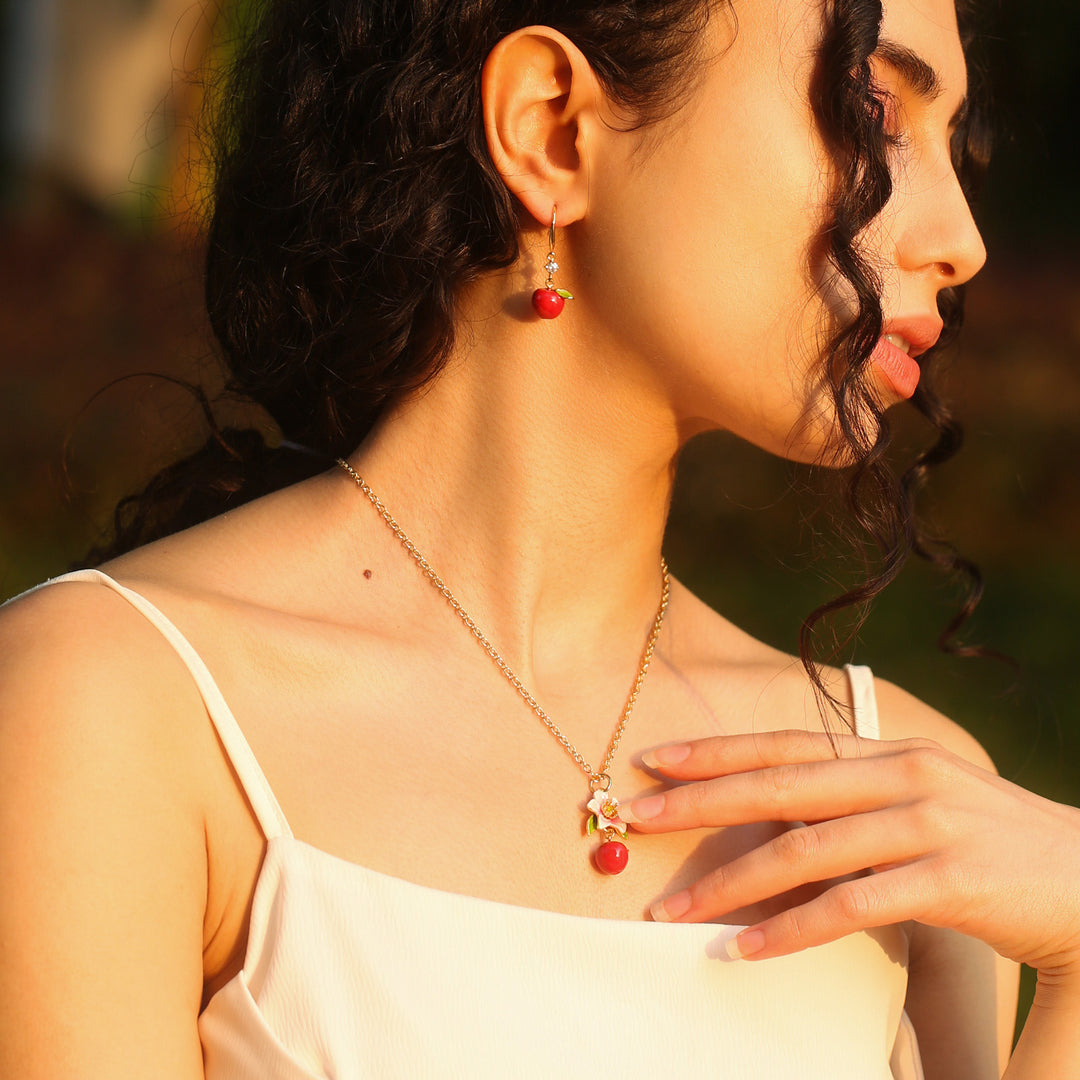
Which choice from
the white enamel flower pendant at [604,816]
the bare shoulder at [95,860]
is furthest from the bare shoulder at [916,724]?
the bare shoulder at [95,860]

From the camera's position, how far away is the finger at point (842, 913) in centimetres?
153

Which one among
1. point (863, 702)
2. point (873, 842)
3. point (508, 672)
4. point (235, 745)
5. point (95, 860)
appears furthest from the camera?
point (863, 702)

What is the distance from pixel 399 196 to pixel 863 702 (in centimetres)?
96

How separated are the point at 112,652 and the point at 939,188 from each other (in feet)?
3.89

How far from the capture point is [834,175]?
1.65m

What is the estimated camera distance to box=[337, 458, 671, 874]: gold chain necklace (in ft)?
5.37

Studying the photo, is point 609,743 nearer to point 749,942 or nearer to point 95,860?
point 749,942

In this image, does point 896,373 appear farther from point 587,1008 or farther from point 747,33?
point 587,1008

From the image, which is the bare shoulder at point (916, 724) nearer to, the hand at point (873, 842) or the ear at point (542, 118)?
the hand at point (873, 842)

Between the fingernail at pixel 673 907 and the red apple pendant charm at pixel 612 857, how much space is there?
2.6 inches

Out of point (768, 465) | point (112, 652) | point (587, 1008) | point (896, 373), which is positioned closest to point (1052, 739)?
point (768, 465)

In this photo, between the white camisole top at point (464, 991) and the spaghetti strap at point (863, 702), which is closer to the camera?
the white camisole top at point (464, 991)

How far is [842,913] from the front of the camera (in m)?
1.53

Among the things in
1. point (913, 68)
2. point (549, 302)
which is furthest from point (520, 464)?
point (913, 68)
